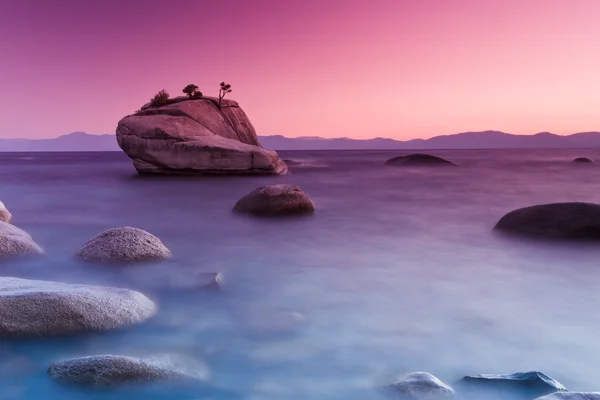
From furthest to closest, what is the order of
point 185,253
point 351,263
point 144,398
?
point 185,253 → point 351,263 → point 144,398

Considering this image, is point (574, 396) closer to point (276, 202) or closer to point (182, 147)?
point (276, 202)

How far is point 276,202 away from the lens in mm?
Answer: 15117

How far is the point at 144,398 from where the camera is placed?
14.3 feet

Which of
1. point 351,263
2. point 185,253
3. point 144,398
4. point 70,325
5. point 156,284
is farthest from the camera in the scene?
point 185,253

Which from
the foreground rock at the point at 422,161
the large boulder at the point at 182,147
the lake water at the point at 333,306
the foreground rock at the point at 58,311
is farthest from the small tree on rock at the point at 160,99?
the foreground rock at the point at 58,311

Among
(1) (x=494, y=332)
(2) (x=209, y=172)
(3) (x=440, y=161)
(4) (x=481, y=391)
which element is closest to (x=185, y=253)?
(1) (x=494, y=332)

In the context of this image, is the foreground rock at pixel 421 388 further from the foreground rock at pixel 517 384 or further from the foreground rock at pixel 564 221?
the foreground rock at pixel 564 221

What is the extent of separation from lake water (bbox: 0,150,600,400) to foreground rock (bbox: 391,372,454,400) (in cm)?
27

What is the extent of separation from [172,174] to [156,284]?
2809cm

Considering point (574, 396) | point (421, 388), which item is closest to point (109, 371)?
point (421, 388)

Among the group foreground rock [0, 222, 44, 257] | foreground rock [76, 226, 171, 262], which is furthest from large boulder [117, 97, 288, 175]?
foreground rock [76, 226, 171, 262]

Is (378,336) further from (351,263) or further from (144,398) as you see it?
(351,263)

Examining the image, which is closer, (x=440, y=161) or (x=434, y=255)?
(x=434, y=255)

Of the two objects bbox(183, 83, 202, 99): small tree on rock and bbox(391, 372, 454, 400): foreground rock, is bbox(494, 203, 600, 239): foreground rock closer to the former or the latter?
bbox(391, 372, 454, 400): foreground rock
